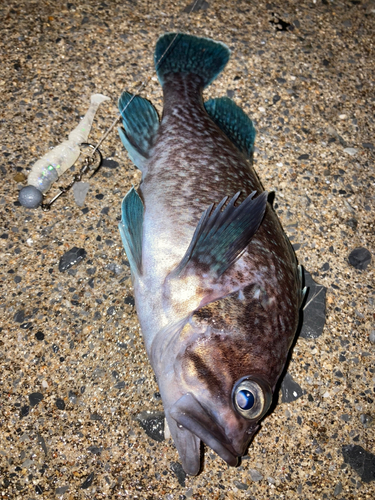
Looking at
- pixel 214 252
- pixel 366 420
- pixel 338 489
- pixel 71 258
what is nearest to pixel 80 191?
pixel 71 258

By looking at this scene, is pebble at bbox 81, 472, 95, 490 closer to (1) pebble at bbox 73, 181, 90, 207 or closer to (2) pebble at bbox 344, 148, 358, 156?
(1) pebble at bbox 73, 181, 90, 207

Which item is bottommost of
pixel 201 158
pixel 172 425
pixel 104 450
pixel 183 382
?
pixel 104 450

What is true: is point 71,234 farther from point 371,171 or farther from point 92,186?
point 371,171

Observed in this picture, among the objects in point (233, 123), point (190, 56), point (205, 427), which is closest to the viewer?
point (205, 427)

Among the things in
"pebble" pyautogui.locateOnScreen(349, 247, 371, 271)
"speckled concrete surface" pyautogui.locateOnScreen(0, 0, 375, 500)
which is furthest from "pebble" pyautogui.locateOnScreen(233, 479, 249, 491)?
"pebble" pyautogui.locateOnScreen(349, 247, 371, 271)

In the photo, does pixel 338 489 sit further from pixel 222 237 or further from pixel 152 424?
pixel 222 237

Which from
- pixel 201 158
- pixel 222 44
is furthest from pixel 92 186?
pixel 222 44
